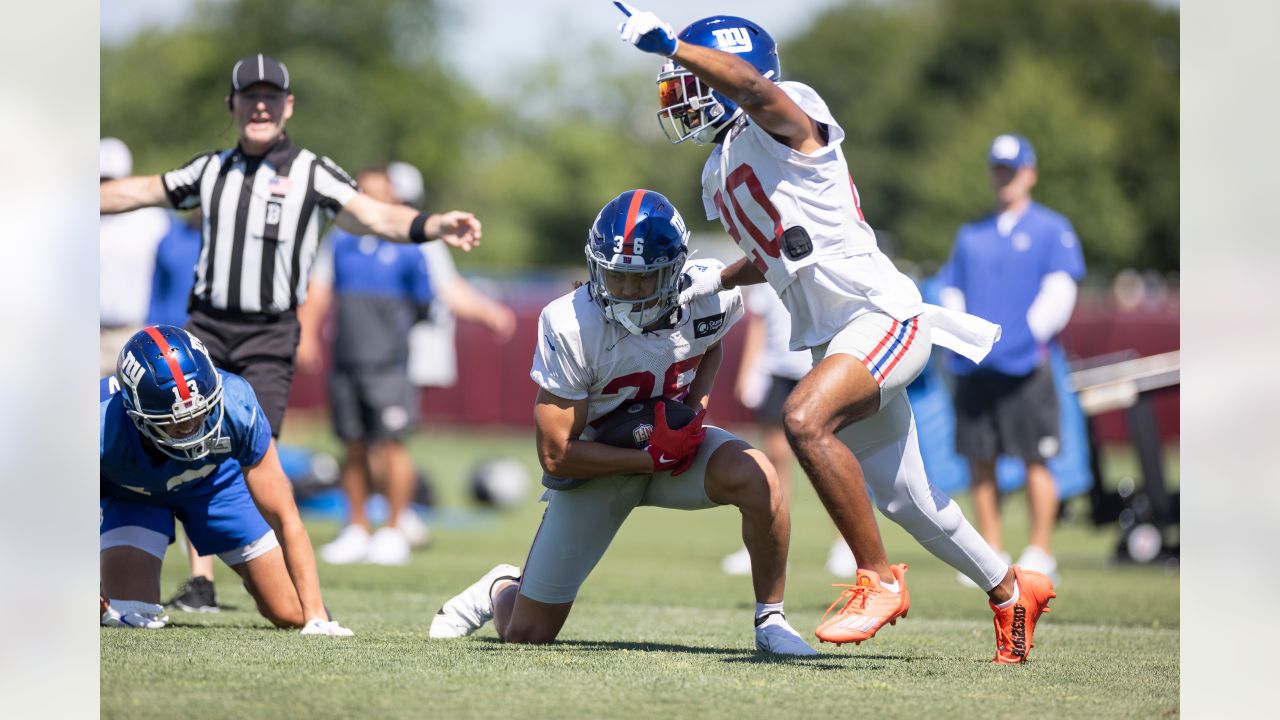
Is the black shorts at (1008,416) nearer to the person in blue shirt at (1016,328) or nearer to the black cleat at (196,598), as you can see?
the person in blue shirt at (1016,328)

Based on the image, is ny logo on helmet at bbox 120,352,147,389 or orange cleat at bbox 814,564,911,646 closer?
orange cleat at bbox 814,564,911,646

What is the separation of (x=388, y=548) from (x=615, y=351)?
401cm

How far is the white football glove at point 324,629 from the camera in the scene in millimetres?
4637

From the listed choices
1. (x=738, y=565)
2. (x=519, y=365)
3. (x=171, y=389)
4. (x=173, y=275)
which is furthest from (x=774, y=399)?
(x=519, y=365)

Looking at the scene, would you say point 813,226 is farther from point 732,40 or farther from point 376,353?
point 376,353

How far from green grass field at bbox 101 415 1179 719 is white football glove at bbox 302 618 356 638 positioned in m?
0.08

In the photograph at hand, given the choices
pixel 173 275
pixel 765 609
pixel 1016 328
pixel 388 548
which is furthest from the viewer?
pixel 388 548

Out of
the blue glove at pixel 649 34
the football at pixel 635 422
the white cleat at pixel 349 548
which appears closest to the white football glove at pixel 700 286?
the football at pixel 635 422

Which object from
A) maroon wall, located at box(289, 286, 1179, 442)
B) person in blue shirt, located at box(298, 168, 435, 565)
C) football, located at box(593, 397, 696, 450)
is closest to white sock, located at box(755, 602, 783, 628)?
football, located at box(593, 397, 696, 450)

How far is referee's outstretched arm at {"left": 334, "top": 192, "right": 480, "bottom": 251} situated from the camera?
5.27 metres

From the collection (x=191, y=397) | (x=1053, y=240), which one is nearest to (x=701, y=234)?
(x=1053, y=240)

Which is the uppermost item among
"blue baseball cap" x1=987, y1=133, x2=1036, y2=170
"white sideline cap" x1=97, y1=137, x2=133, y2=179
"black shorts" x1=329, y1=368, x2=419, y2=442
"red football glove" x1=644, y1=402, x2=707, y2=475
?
"white sideline cap" x1=97, y1=137, x2=133, y2=179

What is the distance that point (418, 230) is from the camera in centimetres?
543

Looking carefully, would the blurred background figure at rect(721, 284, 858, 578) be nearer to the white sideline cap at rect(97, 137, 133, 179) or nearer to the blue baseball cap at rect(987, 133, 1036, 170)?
the blue baseball cap at rect(987, 133, 1036, 170)
